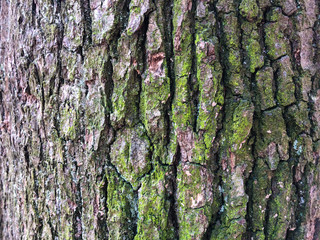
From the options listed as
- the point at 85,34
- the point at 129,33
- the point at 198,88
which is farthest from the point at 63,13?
the point at 198,88

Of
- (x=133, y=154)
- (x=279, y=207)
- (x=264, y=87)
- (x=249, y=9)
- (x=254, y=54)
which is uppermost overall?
(x=249, y=9)

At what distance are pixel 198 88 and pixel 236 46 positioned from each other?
0.23 metres

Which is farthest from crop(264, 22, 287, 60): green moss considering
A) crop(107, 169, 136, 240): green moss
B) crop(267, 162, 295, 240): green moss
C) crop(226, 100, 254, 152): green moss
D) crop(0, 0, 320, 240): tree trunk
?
crop(107, 169, 136, 240): green moss

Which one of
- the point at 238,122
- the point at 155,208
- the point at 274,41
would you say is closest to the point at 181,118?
the point at 238,122

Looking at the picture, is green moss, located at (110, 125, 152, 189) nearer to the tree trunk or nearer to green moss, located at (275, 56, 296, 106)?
the tree trunk

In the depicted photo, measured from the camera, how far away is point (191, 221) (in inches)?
39.4

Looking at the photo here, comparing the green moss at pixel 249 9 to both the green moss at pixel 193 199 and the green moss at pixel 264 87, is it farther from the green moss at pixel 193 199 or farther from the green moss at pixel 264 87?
the green moss at pixel 193 199

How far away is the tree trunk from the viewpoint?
1001 millimetres

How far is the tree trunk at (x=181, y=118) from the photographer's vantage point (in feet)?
3.28

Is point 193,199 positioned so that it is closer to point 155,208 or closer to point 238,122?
point 155,208

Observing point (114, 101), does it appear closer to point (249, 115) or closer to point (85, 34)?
point (85, 34)

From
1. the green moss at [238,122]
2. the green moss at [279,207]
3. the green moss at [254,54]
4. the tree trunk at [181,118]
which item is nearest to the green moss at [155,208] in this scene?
the tree trunk at [181,118]

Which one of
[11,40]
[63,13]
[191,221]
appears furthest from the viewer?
[11,40]

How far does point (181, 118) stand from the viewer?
39.3 inches
